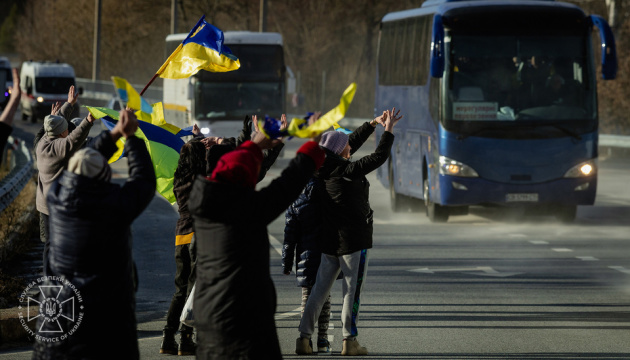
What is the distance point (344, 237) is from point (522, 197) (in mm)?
9639

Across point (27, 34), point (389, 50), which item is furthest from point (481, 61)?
point (27, 34)

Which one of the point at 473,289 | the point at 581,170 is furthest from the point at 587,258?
the point at 581,170

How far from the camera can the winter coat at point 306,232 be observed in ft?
28.1

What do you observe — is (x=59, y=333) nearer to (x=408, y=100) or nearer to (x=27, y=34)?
(x=408, y=100)

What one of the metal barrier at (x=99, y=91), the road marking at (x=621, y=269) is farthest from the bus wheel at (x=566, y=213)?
the metal barrier at (x=99, y=91)

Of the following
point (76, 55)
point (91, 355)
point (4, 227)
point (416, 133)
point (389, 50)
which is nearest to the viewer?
point (91, 355)

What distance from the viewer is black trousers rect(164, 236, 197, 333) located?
845cm

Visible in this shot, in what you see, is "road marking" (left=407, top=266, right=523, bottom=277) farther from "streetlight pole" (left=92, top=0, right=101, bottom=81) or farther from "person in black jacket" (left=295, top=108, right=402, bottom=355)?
"streetlight pole" (left=92, top=0, right=101, bottom=81)

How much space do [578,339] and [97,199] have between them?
471 cm

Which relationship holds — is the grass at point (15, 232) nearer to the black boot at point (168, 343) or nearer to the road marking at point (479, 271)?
the black boot at point (168, 343)

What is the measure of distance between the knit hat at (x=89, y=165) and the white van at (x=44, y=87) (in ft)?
147

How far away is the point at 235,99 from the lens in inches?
1126

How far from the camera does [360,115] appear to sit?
5444 centimetres

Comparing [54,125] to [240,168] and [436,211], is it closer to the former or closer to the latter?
[240,168]
